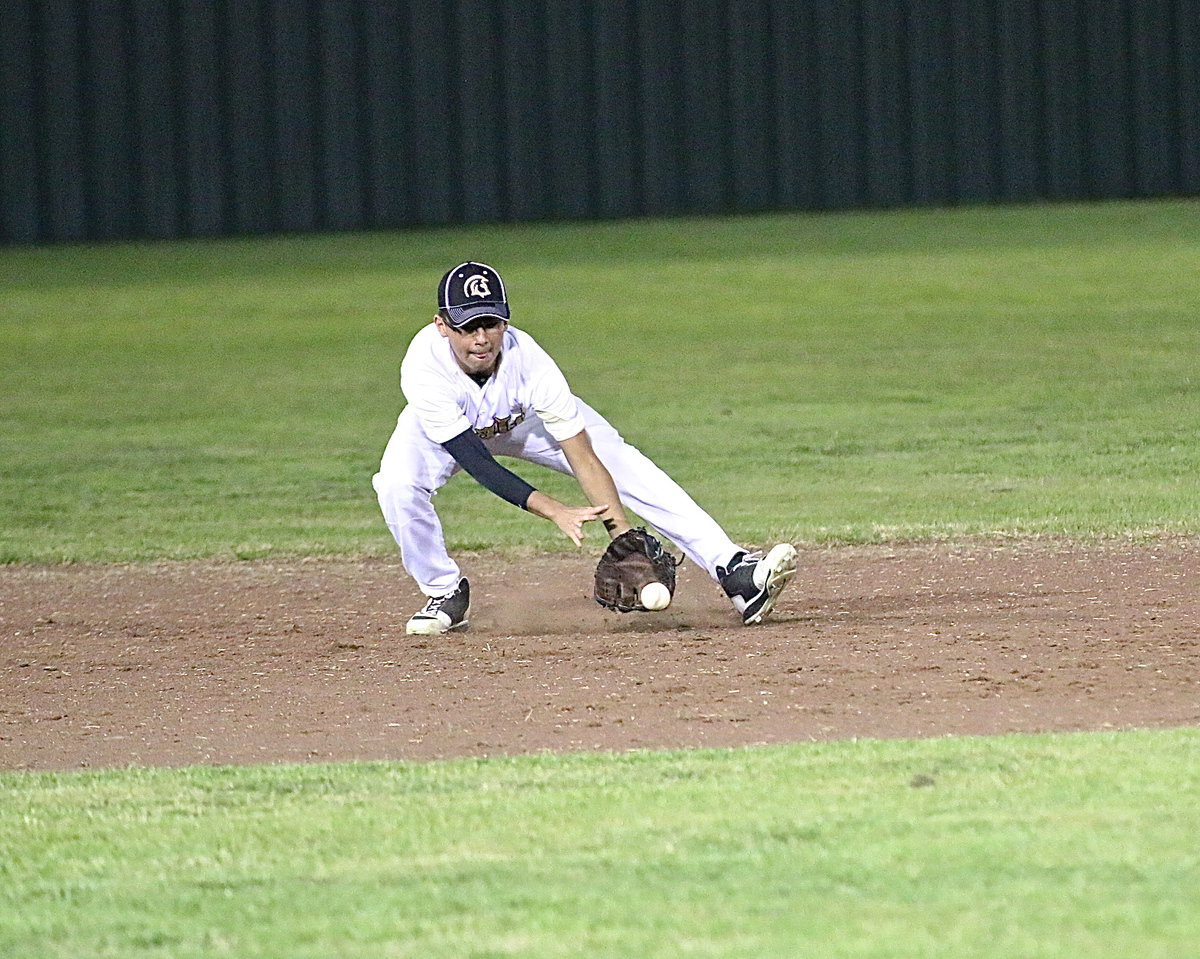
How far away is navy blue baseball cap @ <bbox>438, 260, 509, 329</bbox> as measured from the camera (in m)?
5.48

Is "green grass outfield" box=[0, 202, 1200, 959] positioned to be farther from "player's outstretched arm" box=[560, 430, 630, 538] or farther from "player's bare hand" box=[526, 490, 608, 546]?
"player's outstretched arm" box=[560, 430, 630, 538]

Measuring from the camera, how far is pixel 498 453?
614cm

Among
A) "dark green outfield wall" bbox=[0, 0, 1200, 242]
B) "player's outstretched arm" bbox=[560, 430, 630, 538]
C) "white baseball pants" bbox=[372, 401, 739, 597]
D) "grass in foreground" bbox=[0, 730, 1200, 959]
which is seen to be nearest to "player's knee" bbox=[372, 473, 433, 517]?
"white baseball pants" bbox=[372, 401, 739, 597]

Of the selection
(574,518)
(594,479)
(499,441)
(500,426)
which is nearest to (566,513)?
(574,518)

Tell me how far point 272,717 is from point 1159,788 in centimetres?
228

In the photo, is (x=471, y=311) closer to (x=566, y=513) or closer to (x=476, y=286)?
(x=476, y=286)

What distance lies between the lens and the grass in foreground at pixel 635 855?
2992 millimetres

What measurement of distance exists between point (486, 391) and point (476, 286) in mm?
393

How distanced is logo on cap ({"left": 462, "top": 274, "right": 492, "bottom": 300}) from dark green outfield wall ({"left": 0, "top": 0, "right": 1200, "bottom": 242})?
52.3 ft

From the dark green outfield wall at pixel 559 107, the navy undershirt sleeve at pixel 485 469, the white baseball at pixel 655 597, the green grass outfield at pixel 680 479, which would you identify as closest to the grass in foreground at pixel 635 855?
the green grass outfield at pixel 680 479

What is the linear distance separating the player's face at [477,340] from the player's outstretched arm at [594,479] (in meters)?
0.34

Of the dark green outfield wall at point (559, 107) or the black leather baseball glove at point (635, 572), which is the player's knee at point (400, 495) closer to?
the black leather baseball glove at point (635, 572)

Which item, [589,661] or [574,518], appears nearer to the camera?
[574,518]

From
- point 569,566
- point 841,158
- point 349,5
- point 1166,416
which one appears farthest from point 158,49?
point 569,566
